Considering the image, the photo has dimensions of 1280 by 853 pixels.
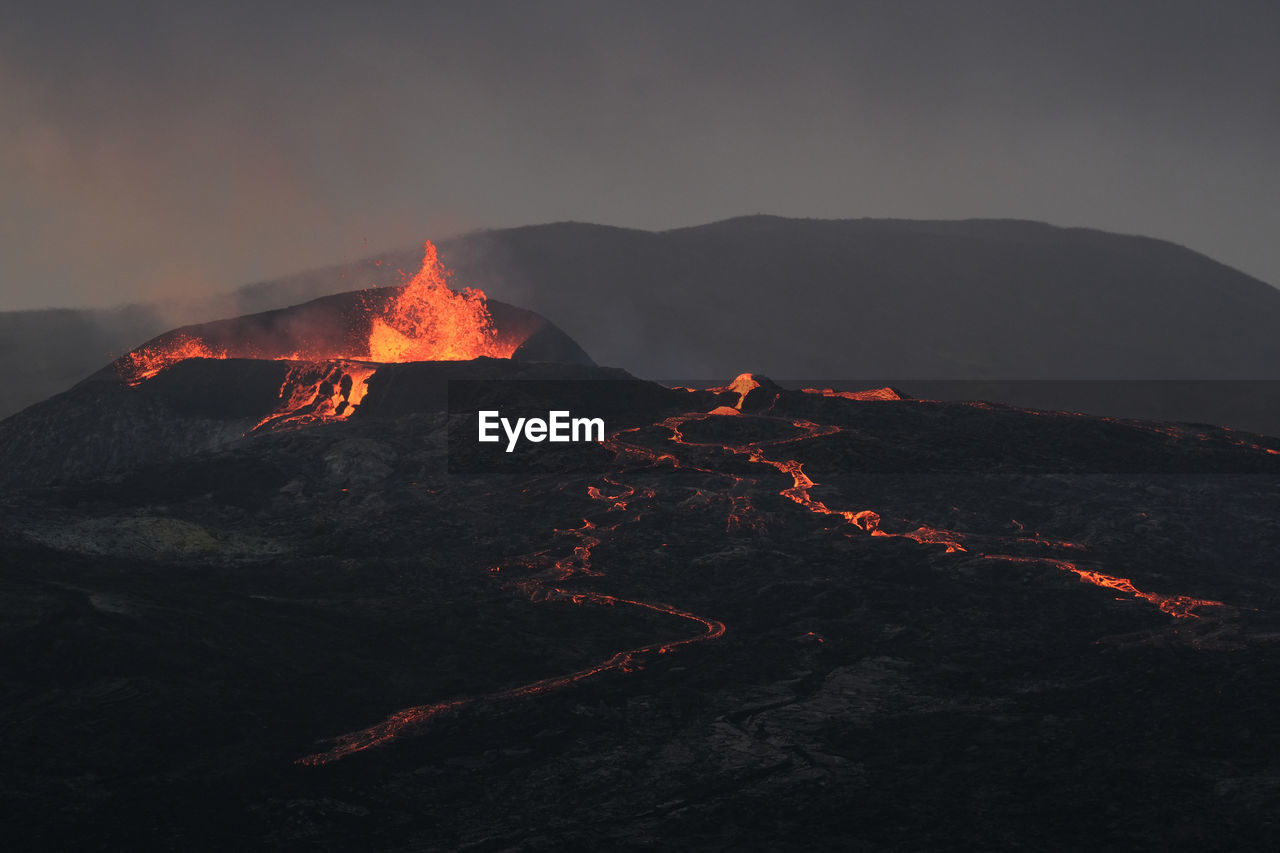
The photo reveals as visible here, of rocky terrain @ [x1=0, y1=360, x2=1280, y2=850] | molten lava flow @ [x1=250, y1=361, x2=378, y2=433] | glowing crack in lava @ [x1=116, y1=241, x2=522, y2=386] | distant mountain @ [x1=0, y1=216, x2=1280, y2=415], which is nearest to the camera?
rocky terrain @ [x1=0, y1=360, x2=1280, y2=850]

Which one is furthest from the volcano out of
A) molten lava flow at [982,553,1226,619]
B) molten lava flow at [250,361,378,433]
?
molten lava flow at [982,553,1226,619]

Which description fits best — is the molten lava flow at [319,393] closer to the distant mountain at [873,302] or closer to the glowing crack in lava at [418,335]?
the glowing crack in lava at [418,335]

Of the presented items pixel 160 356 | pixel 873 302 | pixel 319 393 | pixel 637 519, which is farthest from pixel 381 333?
pixel 873 302

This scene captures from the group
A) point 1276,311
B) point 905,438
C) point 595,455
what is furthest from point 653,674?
point 1276,311

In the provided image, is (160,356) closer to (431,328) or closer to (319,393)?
(319,393)

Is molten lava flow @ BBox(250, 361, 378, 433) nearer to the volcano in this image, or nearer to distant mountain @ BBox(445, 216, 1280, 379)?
the volcano
